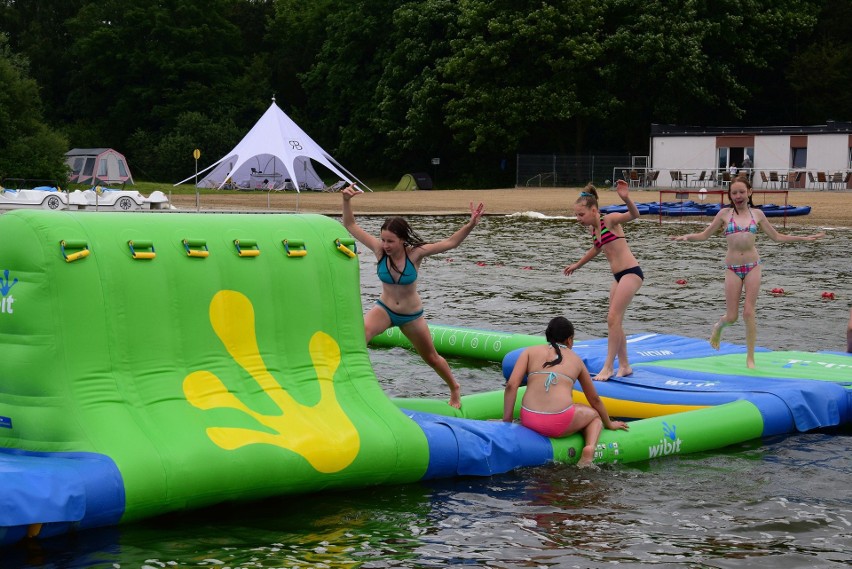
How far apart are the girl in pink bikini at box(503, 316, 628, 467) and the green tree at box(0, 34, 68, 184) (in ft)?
121

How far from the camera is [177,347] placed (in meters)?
→ 7.29

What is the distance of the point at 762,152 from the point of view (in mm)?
47031

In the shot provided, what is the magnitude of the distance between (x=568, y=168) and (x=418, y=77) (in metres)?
10.2

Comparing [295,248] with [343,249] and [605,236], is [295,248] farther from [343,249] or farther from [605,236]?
[605,236]

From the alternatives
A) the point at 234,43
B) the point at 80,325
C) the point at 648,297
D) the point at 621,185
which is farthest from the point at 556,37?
the point at 80,325

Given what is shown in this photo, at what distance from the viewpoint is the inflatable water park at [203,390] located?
6.57 m

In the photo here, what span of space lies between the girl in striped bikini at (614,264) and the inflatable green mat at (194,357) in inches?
96.5

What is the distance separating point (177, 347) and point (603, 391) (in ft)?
13.2

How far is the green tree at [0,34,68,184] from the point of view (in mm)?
42406

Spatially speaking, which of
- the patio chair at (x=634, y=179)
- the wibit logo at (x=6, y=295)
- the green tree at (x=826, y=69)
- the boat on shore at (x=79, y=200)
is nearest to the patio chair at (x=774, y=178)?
the patio chair at (x=634, y=179)

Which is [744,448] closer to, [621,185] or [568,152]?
[621,185]

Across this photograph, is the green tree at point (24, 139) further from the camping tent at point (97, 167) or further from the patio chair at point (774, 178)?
the patio chair at point (774, 178)

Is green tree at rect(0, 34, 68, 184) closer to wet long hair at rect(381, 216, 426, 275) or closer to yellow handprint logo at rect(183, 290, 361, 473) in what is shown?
wet long hair at rect(381, 216, 426, 275)

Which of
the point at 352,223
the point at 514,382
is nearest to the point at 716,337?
the point at 514,382
